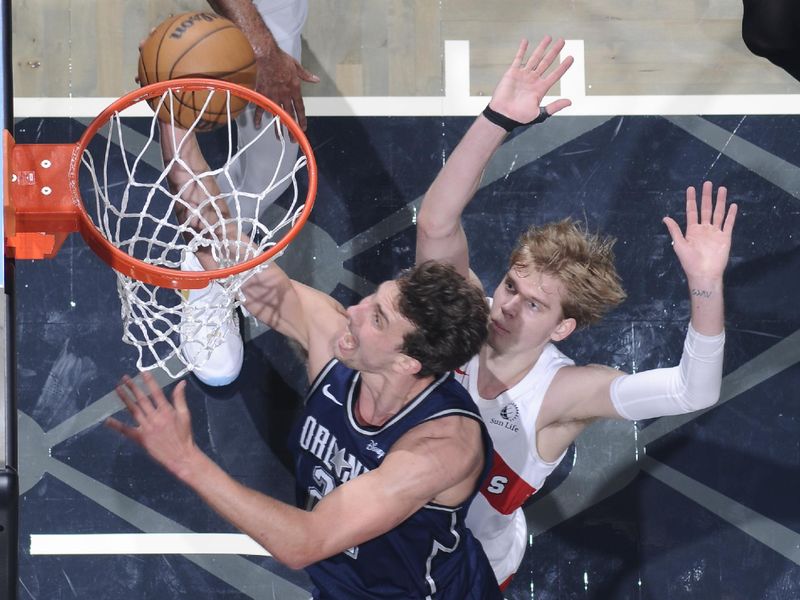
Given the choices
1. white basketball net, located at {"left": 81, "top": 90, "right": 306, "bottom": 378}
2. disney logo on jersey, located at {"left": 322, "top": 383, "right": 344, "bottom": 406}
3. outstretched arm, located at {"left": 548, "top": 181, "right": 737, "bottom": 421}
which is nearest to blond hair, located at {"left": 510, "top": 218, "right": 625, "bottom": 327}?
outstretched arm, located at {"left": 548, "top": 181, "right": 737, "bottom": 421}

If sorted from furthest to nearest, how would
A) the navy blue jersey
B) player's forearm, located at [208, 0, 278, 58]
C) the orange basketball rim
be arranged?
player's forearm, located at [208, 0, 278, 58]
the navy blue jersey
the orange basketball rim

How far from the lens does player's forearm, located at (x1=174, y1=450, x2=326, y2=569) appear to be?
2.94 meters

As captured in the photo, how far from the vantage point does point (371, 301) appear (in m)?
3.48

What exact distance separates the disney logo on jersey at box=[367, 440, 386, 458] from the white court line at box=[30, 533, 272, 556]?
1106mm

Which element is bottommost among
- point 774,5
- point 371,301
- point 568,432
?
point 568,432

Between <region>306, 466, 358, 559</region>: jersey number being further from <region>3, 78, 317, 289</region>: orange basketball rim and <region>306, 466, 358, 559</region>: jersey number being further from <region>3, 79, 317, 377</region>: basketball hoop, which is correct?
<region>3, 78, 317, 289</region>: orange basketball rim

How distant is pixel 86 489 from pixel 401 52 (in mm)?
2240

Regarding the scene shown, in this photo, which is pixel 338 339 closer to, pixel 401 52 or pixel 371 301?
pixel 371 301

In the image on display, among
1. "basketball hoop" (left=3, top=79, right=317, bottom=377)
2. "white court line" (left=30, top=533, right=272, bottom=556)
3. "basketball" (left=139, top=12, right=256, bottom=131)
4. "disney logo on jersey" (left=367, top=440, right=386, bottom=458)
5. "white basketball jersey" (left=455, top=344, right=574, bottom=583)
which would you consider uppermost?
"basketball" (left=139, top=12, right=256, bottom=131)

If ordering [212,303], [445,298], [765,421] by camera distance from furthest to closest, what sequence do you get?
[765,421] → [212,303] → [445,298]

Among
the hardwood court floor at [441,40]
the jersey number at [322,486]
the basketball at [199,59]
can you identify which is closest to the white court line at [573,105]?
the hardwood court floor at [441,40]

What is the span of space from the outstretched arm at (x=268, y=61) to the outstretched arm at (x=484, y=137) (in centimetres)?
74

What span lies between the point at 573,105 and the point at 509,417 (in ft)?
5.24

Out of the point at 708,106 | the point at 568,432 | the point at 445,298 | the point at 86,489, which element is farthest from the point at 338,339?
the point at 708,106
